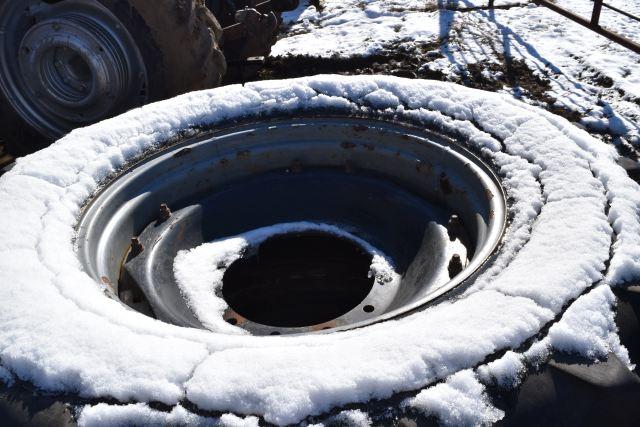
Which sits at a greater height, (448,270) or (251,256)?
(448,270)

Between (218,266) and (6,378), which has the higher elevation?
(6,378)

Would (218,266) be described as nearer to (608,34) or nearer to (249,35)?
(249,35)

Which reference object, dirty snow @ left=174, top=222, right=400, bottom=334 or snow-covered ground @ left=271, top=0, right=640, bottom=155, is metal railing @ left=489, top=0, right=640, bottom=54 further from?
dirty snow @ left=174, top=222, right=400, bottom=334

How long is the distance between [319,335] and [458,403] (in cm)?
36

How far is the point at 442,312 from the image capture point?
4.31 feet

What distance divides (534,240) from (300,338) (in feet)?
2.09

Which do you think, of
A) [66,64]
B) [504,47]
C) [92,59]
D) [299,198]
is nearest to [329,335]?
[299,198]

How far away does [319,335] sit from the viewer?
134cm

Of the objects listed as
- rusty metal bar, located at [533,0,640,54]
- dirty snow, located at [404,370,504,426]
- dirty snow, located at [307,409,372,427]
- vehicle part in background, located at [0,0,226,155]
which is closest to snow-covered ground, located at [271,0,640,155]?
rusty metal bar, located at [533,0,640,54]

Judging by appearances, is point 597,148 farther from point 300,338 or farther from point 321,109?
point 300,338

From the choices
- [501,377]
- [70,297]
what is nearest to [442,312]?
[501,377]

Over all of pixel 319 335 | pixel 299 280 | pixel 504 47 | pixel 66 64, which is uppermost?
pixel 319 335

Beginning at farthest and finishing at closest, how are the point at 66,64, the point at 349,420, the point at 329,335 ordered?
the point at 66,64 < the point at 329,335 < the point at 349,420

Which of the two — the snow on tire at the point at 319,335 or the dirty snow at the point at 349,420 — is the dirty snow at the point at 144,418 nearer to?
the snow on tire at the point at 319,335
